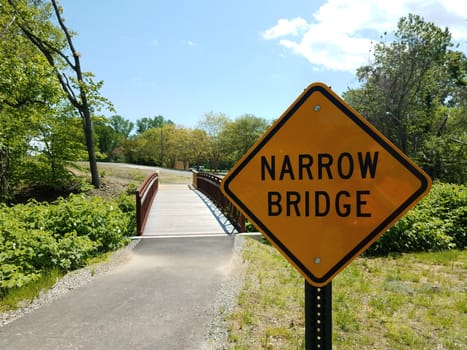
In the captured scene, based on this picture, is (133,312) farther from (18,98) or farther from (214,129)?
(214,129)

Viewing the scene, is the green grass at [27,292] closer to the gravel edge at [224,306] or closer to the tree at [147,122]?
the gravel edge at [224,306]

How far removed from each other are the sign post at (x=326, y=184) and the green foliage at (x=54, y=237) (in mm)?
4254

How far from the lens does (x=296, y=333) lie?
139 inches

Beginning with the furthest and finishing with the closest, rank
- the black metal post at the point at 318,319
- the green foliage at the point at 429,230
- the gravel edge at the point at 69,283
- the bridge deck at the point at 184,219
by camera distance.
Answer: the bridge deck at the point at 184,219, the green foliage at the point at 429,230, the gravel edge at the point at 69,283, the black metal post at the point at 318,319

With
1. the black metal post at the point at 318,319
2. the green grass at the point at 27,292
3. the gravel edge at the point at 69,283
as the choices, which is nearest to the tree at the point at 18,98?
the gravel edge at the point at 69,283

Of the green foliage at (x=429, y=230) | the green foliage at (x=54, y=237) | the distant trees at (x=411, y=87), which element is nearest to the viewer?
the green foliage at (x=54, y=237)

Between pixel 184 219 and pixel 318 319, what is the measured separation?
9.23m

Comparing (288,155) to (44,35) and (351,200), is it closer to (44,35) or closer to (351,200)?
(351,200)

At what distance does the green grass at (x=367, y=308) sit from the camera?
3.41 meters

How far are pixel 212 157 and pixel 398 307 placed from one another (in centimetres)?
5903

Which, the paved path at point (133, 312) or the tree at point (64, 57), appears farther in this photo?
the tree at point (64, 57)

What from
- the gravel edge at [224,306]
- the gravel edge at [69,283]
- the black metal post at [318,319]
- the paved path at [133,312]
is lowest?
the gravel edge at [69,283]

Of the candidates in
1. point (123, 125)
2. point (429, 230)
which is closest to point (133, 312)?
point (429, 230)

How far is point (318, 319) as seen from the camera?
5.00ft
